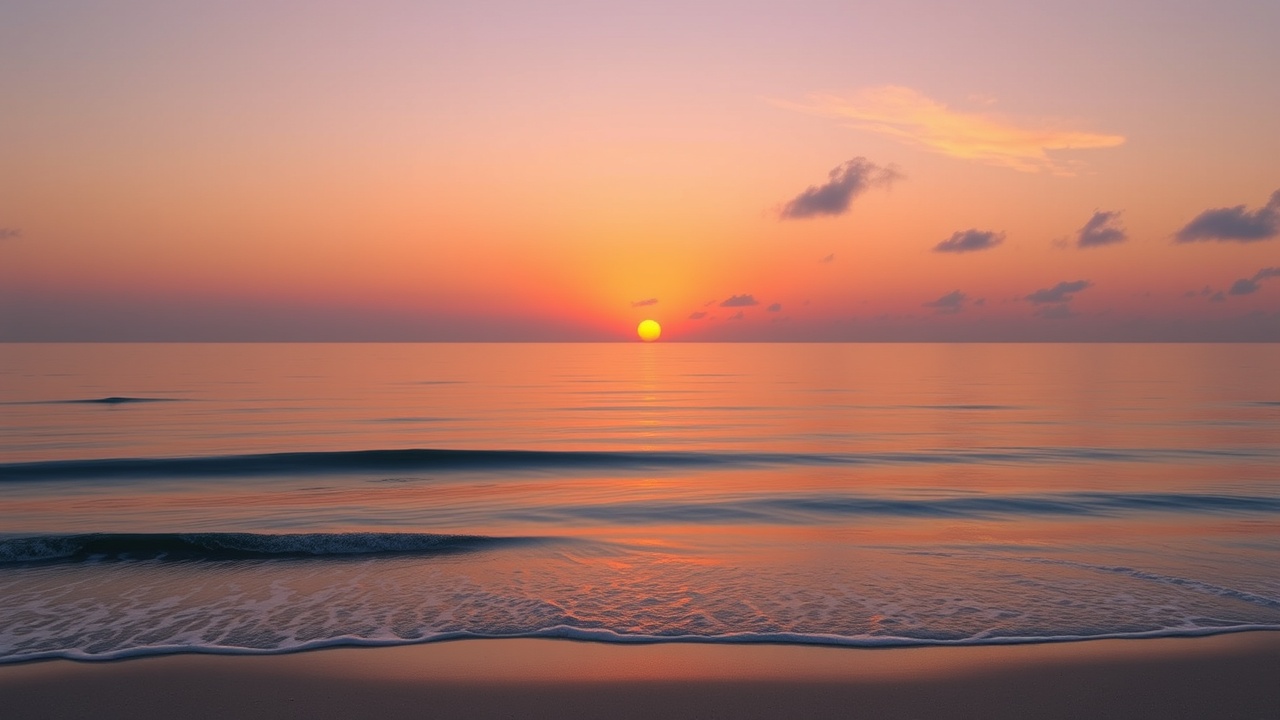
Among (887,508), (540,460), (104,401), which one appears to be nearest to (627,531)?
(887,508)

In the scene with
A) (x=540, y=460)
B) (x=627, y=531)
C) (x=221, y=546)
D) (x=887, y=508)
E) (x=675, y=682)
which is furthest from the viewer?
(x=540, y=460)

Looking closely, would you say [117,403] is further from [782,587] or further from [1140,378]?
[1140,378]

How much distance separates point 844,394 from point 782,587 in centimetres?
5179

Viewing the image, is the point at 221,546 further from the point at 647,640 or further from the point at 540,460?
the point at 540,460

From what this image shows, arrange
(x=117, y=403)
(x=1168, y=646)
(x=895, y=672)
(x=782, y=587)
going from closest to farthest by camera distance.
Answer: (x=895, y=672) → (x=1168, y=646) → (x=782, y=587) → (x=117, y=403)

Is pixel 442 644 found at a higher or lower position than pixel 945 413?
lower

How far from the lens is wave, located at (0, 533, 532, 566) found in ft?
46.3

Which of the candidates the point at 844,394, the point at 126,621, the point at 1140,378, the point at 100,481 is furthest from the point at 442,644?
the point at 1140,378

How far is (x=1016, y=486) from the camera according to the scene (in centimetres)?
2198

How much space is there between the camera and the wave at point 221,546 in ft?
46.3

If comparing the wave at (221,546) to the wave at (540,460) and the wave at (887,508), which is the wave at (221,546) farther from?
the wave at (540,460)

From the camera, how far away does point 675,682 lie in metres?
8.42

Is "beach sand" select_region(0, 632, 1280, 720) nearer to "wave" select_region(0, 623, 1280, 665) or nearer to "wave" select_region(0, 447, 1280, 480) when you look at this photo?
"wave" select_region(0, 623, 1280, 665)

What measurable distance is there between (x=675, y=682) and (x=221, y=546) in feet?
33.0
